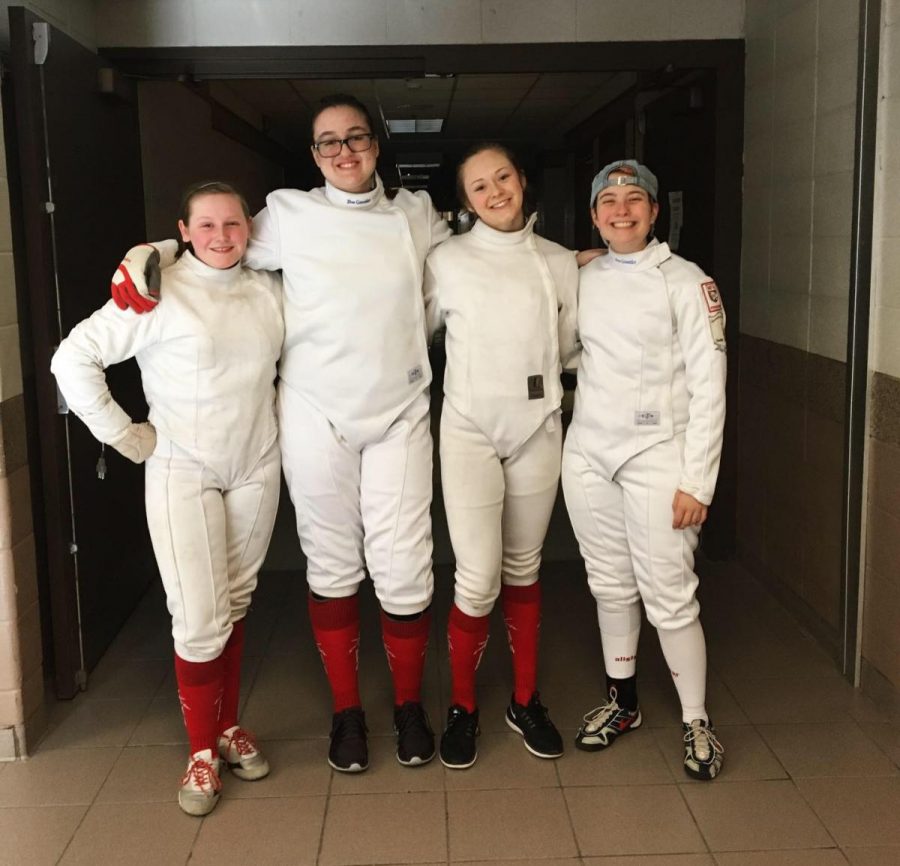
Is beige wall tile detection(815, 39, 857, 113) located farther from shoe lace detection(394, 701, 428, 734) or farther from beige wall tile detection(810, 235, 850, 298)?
shoe lace detection(394, 701, 428, 734)

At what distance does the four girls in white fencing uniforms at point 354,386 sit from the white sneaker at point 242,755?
0.18m

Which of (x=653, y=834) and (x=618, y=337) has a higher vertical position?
(x=618, y=337)

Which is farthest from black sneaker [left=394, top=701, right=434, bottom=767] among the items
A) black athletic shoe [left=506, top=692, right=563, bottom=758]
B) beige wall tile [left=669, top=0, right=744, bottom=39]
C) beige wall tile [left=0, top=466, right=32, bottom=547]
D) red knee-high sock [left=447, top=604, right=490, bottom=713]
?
beige wall tile [left=669, top=0, right=744, bottom=39]

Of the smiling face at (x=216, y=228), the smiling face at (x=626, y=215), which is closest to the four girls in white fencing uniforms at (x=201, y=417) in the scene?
the smiling face at (x=216, y=228)

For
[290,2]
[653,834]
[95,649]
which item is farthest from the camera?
[290,2]

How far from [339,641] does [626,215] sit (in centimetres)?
126

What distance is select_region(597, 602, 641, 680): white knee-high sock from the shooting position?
2.69 meters

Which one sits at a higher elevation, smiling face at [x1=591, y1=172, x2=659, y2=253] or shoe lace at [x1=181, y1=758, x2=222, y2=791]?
smiling face at [x1=591, y1=172, x2=659, y2=253]

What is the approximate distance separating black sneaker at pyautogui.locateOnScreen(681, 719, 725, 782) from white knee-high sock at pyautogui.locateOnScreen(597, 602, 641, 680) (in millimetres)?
215

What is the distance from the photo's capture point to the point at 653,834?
2266 mm

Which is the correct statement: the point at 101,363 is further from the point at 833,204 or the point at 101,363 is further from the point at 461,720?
the point at 833,204

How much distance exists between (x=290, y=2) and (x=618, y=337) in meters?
2.07

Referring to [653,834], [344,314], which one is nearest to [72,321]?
[344,314]

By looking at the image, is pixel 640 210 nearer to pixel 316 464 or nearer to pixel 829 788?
pixel 316 464
